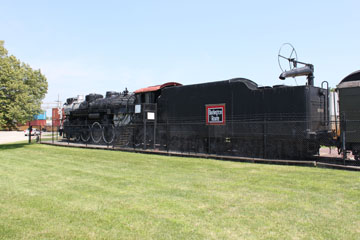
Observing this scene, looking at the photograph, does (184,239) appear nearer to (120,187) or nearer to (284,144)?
(120,187)

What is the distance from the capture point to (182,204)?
5.86 meters

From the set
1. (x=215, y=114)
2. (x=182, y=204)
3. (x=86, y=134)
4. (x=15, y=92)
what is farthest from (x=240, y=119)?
(x=15, y=92)

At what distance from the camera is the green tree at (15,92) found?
18953mm

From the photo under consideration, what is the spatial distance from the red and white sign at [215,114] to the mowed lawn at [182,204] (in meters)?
4.11

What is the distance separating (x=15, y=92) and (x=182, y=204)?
17.7 metres

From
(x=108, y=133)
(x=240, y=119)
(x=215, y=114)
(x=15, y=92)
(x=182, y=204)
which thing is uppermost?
(x=15, y=92)

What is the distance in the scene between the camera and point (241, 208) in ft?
18.4

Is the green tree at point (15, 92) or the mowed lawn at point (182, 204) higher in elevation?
the green tree at point (15, 92)

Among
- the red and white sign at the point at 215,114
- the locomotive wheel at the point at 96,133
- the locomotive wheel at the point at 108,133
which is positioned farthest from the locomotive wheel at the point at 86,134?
the red and white sign at the point at 215,114

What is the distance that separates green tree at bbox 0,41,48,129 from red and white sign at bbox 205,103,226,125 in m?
12.5

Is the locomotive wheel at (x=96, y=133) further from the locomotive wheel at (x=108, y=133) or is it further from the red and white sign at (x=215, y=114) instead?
the red and white sign at (x=215, y=114)

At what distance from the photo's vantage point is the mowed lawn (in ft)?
14.7

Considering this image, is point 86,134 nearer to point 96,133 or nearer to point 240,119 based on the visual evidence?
point 96,133

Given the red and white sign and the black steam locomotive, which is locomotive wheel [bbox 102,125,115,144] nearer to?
the black steam locomotive
